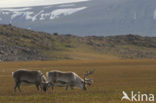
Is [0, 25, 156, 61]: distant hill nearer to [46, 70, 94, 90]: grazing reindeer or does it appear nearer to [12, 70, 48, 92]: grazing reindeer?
[46, 70, 94, 90]: grazing reindeer

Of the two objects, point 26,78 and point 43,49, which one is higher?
point 26,78

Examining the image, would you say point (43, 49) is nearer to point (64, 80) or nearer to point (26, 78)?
point (64, 80)

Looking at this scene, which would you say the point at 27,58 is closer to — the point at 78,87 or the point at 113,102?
the point at 78,87

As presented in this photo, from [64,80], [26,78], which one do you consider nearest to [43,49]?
[64,80]

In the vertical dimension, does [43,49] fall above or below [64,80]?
below

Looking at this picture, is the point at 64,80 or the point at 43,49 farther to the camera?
the point at 43,49

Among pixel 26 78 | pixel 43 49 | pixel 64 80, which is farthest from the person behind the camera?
pixel 43 49

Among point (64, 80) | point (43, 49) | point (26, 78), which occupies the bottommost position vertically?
point (43, 49)

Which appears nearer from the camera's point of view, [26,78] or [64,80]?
[26,78]

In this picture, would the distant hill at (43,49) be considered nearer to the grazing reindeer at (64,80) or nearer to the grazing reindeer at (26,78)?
the grazing reindeer at (64,80)

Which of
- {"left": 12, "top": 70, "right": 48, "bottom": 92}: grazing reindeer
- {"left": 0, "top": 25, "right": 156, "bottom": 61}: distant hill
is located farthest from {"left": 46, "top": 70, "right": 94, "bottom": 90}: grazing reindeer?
{"left": 0, "top": 25, "right": 156, "bottom": 61}: distant hill

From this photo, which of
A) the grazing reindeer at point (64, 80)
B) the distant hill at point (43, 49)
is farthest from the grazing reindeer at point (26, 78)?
the distant hill at point (43, 49)

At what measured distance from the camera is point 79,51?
604 ft

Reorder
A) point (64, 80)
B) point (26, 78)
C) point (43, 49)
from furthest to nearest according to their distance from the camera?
1. point (43, 49)
2. point (64, 80)
3. point (26, 78)
